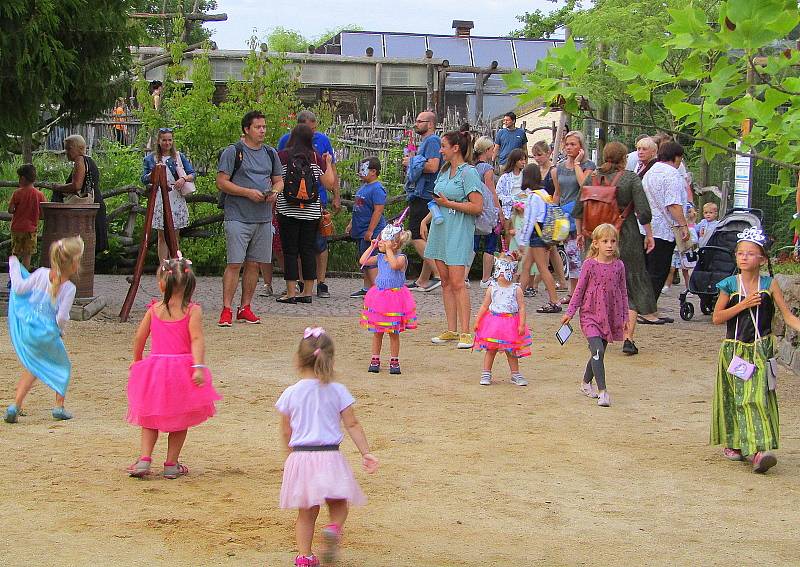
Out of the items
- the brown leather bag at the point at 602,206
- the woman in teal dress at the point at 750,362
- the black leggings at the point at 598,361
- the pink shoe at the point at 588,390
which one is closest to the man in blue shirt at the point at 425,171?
the brown leather bag at the point at 602,206

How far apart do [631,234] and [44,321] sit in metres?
5.86

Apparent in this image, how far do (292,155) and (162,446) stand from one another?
605cm

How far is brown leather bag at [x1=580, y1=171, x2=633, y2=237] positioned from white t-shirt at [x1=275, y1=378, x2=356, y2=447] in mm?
6674

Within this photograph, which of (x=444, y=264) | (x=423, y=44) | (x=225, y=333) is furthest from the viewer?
(x=423, y=44)

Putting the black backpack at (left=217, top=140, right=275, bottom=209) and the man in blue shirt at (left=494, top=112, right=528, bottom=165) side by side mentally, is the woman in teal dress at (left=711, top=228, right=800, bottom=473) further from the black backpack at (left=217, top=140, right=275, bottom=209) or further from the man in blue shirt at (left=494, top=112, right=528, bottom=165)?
the man in blue shirt at (left=494, top=112, right=528, bottom=165)

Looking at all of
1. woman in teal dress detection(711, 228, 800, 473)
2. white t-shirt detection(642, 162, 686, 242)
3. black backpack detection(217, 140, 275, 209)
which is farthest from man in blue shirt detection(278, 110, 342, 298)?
woman in teal dress detection(711, 228, 800, 473)

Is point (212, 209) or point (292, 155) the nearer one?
point (292, 155)

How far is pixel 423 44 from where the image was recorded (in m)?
37.4

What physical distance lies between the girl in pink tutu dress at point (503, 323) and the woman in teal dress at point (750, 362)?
231 cm

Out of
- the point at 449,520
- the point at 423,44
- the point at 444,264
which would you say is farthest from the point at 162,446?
the point at 423,44

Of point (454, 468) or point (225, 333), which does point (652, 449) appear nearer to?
point (454, 468)

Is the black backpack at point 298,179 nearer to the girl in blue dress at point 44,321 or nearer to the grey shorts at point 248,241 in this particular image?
the grey shorts at point 248,241

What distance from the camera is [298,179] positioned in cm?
1302

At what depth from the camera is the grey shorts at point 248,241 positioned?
12.1 m
